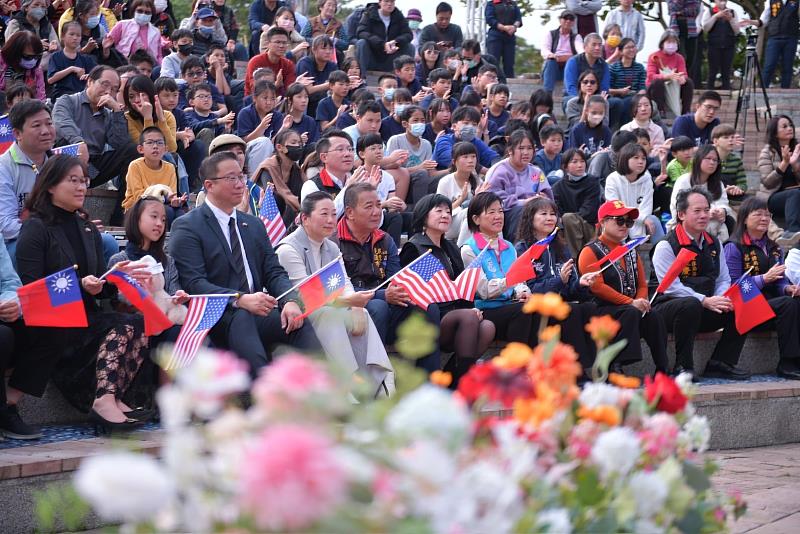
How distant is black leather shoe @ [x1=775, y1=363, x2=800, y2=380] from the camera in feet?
30.5

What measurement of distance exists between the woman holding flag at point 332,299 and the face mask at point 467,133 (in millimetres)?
4338

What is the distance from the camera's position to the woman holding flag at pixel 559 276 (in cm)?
815

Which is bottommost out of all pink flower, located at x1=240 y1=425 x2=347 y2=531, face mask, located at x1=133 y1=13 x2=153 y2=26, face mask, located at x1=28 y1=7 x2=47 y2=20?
face mask, located at x1=133 y1=13 x2=153 y2=26

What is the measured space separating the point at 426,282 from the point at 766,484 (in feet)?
7.42

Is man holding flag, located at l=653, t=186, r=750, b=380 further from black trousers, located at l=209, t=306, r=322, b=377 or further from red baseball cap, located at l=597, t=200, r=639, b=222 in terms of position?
black trousers, located at l=209, t=306, r=322, b=377

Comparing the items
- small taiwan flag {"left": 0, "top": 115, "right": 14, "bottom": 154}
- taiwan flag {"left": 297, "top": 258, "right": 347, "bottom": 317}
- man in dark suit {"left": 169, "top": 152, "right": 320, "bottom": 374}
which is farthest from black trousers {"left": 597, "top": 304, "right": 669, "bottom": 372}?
small taiwan flag {"left": 0, "top": 115, "right": 14, "bottom": 154}

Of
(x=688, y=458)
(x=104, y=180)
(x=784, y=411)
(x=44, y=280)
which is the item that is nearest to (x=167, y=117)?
(x=104, y=180)

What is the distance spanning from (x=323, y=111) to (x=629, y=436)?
10.1 m

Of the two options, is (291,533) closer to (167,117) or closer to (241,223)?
(241,223)

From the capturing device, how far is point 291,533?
153 cm

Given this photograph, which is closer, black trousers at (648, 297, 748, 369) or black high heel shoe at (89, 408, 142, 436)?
black high heel shoe at (89, 408, 142, 436)

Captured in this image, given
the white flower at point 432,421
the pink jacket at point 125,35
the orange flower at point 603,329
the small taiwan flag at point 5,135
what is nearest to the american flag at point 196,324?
the small taiwan flag at point 5,135

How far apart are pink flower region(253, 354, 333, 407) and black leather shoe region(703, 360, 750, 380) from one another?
318 inches

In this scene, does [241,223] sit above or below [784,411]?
above
